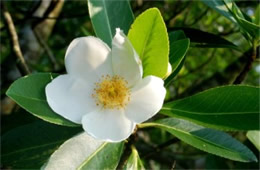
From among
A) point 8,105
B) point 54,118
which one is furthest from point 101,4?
point 8,105

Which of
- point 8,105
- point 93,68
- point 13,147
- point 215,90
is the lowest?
point 8,105

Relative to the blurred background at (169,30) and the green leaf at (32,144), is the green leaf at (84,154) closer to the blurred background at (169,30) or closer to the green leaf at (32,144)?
the green leaf at (32,144)

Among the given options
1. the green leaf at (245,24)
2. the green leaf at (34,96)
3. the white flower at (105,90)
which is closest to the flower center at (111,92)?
the white flower at (105,90)

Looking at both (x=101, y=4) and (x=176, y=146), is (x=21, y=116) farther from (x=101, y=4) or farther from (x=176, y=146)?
(x=176, y=146)

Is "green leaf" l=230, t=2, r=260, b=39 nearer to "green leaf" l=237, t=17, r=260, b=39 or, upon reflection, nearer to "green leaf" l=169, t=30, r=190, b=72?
"green leaf" l=237, t=17, r=260, b=39

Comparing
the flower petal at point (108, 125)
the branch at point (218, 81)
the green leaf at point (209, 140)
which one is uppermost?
the flower petal at point (108, 125)
